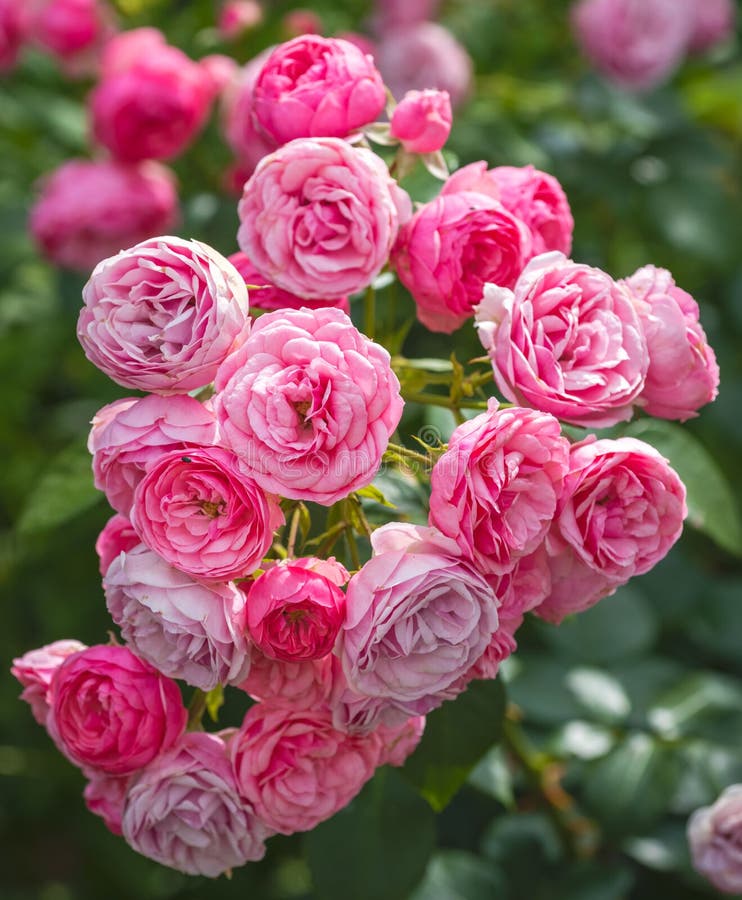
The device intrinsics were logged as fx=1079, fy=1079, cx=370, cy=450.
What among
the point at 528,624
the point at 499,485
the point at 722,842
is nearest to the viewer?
the point at 499,485

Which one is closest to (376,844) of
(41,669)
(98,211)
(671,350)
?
(41,669)

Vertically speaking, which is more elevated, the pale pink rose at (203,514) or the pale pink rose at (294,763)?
the pale pink rose at (203,514)

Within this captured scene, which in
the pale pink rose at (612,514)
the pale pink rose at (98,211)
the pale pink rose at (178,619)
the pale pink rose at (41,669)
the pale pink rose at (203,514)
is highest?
the pale pink rose at (98,211)

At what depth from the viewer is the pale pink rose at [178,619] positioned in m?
0.89

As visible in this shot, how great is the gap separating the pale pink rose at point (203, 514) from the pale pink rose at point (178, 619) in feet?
0.07

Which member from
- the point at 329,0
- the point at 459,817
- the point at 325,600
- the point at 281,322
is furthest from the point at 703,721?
the point at 329,0

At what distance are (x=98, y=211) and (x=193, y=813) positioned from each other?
129cm

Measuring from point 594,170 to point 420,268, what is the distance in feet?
4.13

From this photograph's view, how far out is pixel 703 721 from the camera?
1614mm

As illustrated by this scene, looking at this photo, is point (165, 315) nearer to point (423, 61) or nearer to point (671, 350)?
point (671, 350)

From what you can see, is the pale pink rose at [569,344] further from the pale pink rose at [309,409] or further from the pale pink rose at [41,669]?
the pale pink rose at [41,669]

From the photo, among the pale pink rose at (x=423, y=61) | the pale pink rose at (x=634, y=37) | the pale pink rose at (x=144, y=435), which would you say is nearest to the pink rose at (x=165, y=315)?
the pale pink rose at (x=144, y=435)

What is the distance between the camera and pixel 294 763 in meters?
0.96

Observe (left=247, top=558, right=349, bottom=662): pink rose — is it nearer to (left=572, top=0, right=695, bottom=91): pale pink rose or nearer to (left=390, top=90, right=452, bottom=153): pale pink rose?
(left=390, top=90, right=452, bottom=153): pale pink rose
